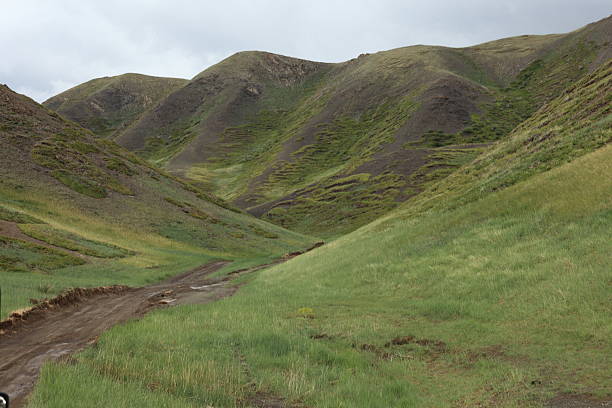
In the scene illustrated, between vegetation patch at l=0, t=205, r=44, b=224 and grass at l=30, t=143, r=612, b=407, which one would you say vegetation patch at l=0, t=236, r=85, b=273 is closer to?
vegetation patch at l=0, t=205, r=44, b=224

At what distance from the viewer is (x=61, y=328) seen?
45.8 ft

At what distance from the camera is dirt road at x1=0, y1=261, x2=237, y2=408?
337 inches

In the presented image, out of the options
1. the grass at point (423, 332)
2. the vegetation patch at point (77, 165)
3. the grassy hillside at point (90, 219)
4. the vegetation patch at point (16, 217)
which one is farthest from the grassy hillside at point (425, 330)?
the vegetation patch at point (77, 165)

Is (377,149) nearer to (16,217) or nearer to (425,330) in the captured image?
(16,217)

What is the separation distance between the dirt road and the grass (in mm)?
1227

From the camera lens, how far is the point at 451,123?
150 metres

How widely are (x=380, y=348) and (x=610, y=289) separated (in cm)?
605

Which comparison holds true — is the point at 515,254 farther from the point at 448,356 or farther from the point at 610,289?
the point at 448,356

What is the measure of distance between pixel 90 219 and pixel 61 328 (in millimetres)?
42322

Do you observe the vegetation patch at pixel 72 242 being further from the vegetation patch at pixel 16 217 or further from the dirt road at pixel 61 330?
the dirt road at pixel 61 330

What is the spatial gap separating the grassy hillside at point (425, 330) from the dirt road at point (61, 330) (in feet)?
3.83

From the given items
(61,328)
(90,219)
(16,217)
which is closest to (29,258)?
(16,217)

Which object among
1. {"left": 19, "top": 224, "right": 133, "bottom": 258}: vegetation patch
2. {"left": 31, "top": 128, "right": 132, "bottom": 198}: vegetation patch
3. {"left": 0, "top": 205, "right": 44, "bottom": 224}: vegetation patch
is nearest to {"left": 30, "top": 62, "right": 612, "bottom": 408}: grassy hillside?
{"left": 19, "top": 224, "right": 133, "bottom": 258}: vegetation patch

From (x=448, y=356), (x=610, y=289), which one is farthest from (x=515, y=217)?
(x=448, y=356)
